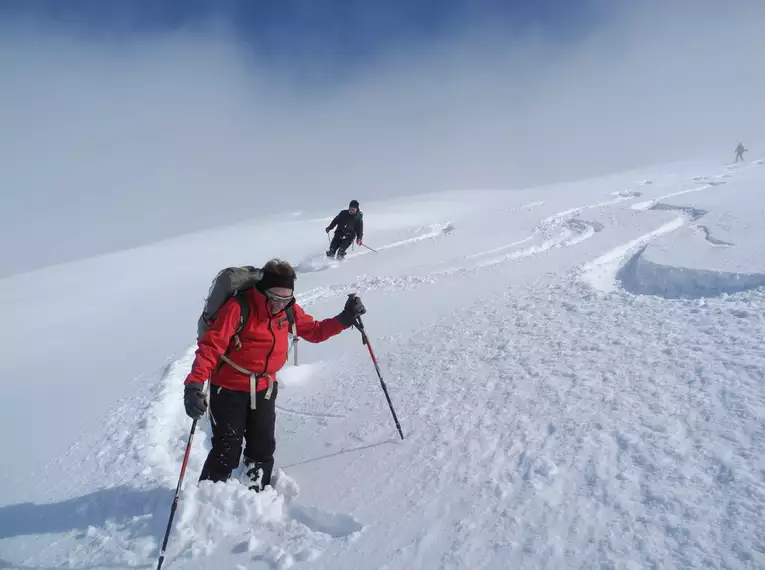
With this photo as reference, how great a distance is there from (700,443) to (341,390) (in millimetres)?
3379

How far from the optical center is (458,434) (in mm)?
3885

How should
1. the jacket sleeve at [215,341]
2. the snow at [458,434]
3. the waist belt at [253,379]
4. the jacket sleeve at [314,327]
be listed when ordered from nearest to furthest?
the snow at [458,434] → the jacket sleeve at [215,341] → the waist belt at [253,379] → the jacket sleeve at [314,327]

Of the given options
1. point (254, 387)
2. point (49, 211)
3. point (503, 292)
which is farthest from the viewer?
point (49, 211)

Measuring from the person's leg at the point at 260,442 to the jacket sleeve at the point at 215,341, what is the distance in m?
0.56

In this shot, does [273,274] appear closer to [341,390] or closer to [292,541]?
[292,541]

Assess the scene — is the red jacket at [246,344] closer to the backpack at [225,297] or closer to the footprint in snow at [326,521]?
the backpack at [225,297]

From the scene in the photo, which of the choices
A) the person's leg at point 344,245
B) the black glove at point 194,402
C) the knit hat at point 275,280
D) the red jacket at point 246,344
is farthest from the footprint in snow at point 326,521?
the person's leg at point 344,245

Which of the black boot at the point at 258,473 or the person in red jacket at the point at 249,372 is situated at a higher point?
the person in red jacket at the point at 249,372

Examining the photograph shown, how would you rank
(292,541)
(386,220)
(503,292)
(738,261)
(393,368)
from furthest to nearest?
(386,220)
(503,292)
(738,261)
(393,368)
(292,541)

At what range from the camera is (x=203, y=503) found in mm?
3266

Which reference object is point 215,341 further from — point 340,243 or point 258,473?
point 340,243

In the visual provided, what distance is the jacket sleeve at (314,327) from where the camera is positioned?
3957mm

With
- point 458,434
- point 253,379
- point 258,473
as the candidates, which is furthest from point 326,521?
point 458,434

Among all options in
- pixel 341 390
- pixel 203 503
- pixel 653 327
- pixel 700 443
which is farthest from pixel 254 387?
pixel 653 327
